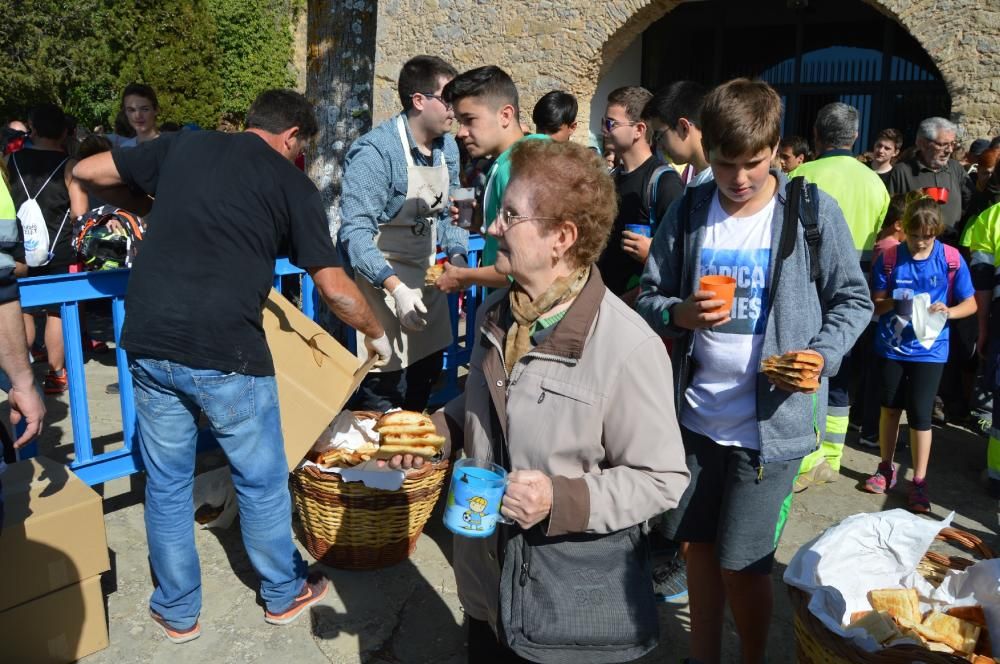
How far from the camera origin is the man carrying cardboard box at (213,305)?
2703 mm

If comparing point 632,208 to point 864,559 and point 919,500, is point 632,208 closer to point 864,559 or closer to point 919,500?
point 864,559

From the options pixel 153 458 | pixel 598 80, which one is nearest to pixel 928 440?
pixel 153 458

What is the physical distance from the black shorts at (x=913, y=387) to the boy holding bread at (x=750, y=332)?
2.28 m

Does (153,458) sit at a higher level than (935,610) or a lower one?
higher

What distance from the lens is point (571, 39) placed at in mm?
11016

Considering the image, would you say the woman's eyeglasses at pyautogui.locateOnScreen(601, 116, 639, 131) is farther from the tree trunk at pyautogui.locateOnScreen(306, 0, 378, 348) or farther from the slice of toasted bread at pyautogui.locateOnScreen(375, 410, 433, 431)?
the tree trunk at pyautogui.locateOnScreen(306, 0, 378, 348)

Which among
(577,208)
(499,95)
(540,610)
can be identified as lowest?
(540,610)

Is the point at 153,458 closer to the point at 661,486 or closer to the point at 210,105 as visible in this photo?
the point at 661,486

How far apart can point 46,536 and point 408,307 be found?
158cm

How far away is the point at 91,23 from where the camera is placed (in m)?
21.4

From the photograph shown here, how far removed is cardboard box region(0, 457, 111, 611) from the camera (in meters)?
2.69

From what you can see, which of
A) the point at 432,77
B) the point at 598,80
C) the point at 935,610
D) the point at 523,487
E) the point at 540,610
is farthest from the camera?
the point at 598,80

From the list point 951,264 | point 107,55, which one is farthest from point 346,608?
point 107,55

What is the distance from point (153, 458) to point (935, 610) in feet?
8.54
